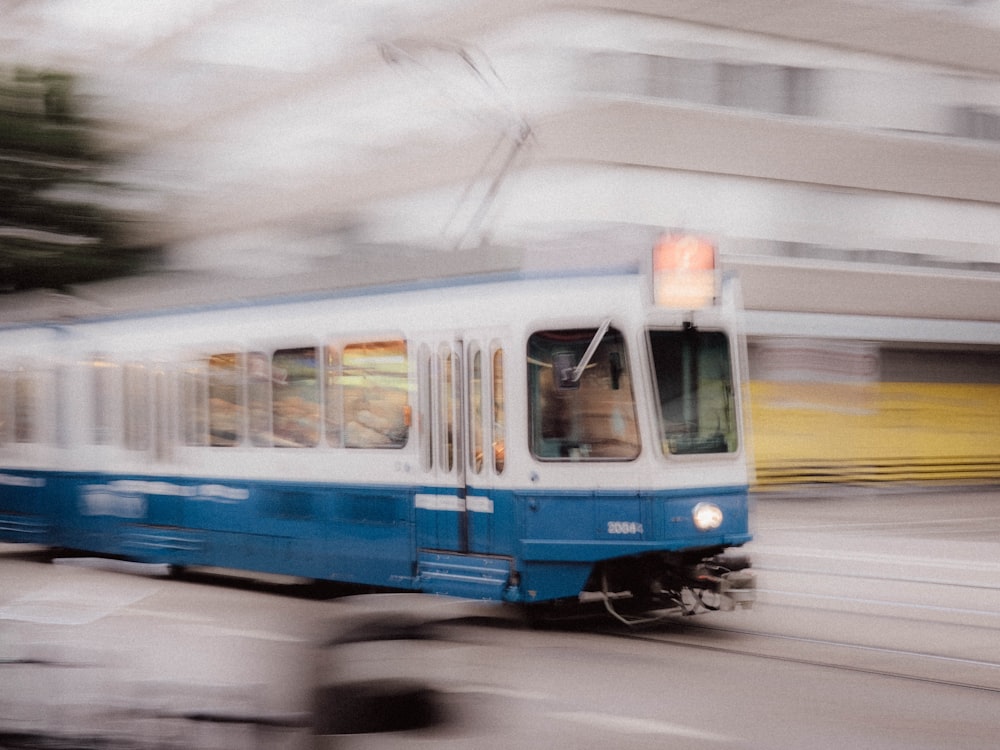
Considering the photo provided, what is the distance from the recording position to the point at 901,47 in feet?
82.7

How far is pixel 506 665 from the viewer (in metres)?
8.98

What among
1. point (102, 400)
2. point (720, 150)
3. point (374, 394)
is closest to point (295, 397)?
point (374, 394)

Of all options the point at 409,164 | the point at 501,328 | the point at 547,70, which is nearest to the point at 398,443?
the point at 501,328

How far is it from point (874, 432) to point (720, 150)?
7539 millimetres

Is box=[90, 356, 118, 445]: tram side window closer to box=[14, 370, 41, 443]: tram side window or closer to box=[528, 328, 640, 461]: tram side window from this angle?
box=[14, 370, 41, 443]: tram side window

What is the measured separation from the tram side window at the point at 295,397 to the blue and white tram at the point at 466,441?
0.06ft

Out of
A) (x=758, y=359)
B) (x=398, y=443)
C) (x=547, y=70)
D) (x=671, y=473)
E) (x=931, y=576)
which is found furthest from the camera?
(x=758, y=359)

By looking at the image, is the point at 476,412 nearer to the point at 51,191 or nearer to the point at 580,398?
the point at 580,398

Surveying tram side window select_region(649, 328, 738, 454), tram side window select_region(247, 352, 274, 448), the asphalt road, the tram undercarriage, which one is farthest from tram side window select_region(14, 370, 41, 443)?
tram side window select_region(649, 328, 738, 454)

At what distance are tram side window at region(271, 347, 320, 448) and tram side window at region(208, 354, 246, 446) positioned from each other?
1.58 ft

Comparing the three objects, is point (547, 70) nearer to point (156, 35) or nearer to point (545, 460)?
point (156, 35)

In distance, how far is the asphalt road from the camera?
4273 millimetres

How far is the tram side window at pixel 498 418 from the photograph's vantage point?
990cm

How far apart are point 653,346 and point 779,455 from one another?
17324mm
